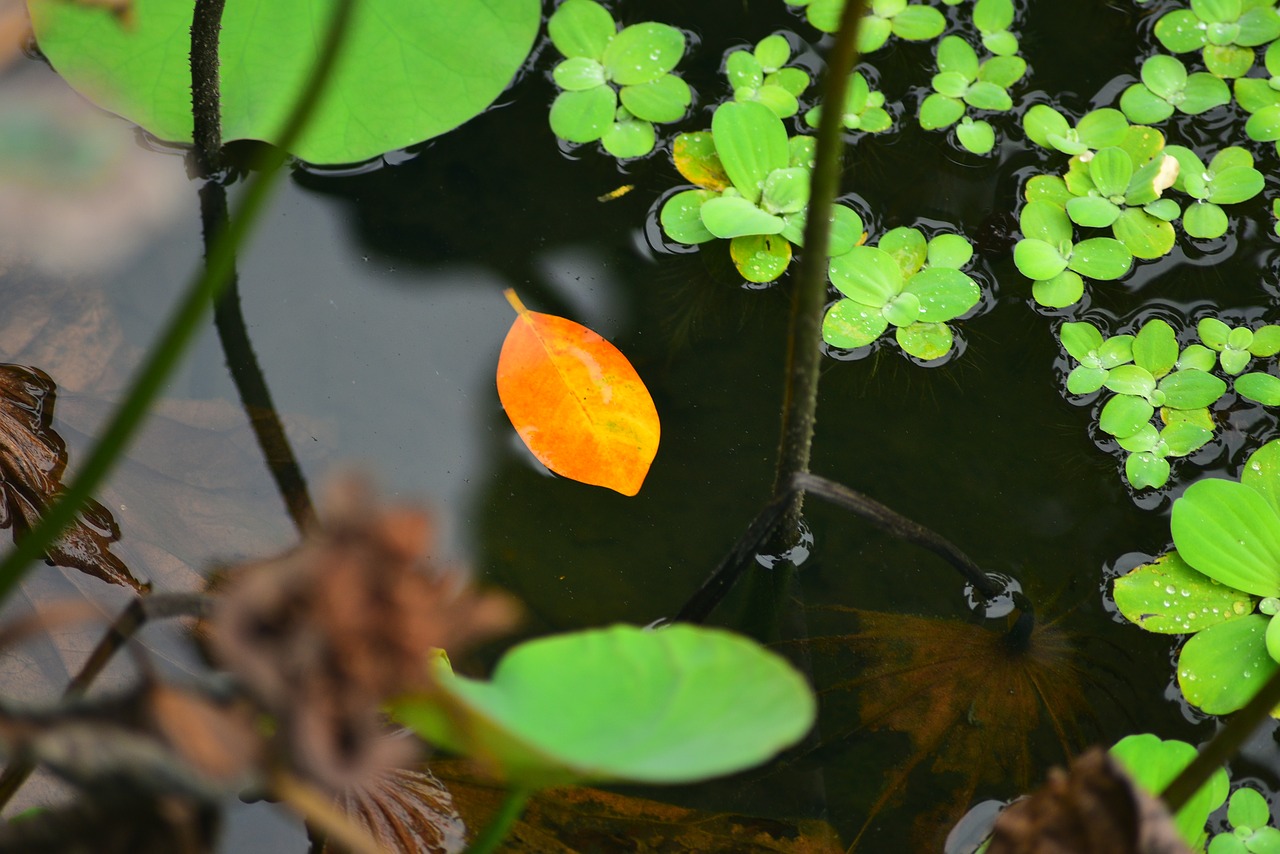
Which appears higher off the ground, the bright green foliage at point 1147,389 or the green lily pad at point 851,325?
the green lily pad at point 851,325

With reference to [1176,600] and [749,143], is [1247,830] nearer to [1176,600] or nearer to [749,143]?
[1176,600]

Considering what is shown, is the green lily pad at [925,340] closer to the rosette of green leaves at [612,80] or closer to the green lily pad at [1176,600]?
the green lily pad at [1176,600]

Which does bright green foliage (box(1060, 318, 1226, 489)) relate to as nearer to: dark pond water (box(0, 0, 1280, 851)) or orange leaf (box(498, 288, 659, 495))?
dark pond water (box(0, 0, 1280, 851))

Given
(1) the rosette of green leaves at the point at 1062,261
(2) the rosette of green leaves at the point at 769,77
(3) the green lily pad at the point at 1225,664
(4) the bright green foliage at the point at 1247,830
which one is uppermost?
(2) the rosette of green leaves at the point at 769,77

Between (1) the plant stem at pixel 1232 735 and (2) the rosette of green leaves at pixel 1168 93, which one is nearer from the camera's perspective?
(1) the plant stem at pixel 1232 735

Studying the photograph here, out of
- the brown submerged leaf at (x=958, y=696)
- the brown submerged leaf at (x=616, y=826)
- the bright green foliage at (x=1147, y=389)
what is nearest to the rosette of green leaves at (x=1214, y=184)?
the bright green foliage at (x=1147, y=389)

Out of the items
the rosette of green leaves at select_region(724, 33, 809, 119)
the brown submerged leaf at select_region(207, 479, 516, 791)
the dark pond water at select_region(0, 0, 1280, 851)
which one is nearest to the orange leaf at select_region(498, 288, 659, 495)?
the dark pond water at select_region(0, 0, 1280, 851)

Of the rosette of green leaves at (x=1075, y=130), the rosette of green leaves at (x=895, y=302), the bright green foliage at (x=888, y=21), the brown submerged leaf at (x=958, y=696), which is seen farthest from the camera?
the bright green foliage at (x=888, y=21)
